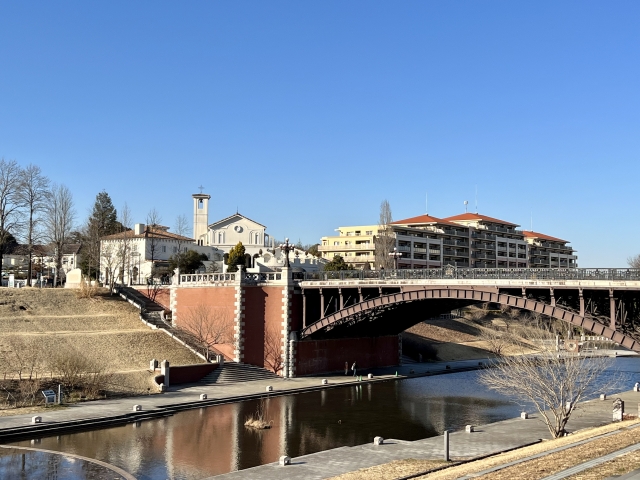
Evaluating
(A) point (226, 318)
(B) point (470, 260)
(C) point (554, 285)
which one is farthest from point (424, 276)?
(B) point (470, 260)

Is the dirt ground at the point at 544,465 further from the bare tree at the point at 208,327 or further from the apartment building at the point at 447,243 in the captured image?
the apartment building at the point at 447,243

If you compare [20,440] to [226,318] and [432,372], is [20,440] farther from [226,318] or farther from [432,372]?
[432,372]

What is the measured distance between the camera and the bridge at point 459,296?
119 ft

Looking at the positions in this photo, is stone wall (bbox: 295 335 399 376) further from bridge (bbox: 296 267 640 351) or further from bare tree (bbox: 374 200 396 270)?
bare tree (bbox: 374 200 396 270)

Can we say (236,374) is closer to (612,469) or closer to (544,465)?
(544,465)

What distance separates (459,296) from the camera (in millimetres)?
44875

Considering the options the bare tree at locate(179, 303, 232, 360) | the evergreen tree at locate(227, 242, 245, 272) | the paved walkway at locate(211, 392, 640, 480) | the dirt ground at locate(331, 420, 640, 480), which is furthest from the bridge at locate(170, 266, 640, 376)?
the evergreen tree at locate(227, 242, 245, 272)

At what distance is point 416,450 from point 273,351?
2662cm

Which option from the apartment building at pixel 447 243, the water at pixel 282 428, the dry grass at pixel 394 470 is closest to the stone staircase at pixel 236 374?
the water at pixel 282 428

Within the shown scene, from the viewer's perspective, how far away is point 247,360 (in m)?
54.3

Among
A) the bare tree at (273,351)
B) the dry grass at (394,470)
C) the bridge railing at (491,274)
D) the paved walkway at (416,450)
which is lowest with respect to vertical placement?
the paved walkway at (416,450)

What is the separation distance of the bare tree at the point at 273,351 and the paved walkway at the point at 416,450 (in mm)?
22471

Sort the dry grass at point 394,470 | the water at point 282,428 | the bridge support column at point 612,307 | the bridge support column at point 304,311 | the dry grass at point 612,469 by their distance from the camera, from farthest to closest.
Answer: the bridge support column at point 304,311, the bridge support column at point 612,307, the water at point 282,428, the dry grass at point 394,470, the dry grass at point 612,469

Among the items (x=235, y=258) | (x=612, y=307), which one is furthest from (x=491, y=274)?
(x=235, y=258)
